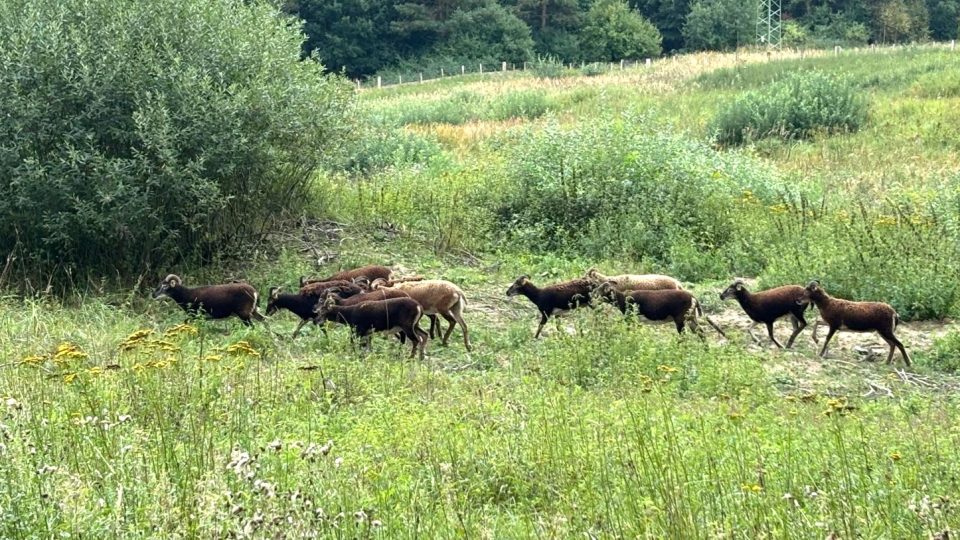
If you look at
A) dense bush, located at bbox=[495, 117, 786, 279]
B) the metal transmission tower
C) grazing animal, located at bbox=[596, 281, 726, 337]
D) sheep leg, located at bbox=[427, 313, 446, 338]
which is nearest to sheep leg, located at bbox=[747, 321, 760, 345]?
grazing animal, located at bbox=[596, 281, 726, 337]

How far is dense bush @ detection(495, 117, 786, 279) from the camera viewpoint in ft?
48.0

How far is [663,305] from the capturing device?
35.0 feet

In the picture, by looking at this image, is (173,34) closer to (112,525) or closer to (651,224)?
(651,224)

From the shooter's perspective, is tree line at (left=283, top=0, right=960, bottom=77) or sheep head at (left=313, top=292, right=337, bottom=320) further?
tree line at (left=283, top=0, right=960, bottom=77)

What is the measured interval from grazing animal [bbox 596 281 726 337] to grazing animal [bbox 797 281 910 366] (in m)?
1.05

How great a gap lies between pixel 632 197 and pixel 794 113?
10.2m

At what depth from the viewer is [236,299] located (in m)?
11.2

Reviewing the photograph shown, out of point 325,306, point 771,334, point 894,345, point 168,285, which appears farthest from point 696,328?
point 168,285

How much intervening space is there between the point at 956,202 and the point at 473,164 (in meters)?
9.32

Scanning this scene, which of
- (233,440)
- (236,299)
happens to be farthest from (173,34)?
(233,440)

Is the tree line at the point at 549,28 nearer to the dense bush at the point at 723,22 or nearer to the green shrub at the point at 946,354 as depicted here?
the dense bush at the point at 723,22

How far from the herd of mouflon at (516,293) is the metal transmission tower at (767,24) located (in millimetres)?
55565

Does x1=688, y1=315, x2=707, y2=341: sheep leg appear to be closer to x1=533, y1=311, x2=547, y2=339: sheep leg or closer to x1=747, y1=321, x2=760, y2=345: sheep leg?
x1=747, y1=321, x2=760, y2=345: sheep leg

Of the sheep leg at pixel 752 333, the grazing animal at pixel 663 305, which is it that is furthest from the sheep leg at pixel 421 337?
the sheep leg at pixel 752 333
